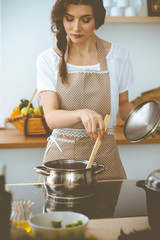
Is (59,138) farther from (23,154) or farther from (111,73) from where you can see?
(23,154)

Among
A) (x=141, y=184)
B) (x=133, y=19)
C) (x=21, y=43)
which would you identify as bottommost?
(x=141, y=184)

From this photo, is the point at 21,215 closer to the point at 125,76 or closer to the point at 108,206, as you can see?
the point at 108,206

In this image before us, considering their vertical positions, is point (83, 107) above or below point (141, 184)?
above

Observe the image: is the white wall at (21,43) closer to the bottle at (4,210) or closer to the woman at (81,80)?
the woman at (81,80)

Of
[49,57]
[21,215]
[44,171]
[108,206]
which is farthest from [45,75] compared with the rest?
[21,215]

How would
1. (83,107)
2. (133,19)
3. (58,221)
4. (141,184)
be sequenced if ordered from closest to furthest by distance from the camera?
(58,221)
(141,184)
(83,107)
(133,19)

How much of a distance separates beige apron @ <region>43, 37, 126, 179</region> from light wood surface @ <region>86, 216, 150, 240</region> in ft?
2.14

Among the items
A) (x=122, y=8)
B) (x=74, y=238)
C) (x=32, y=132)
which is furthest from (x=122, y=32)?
(x=74, y=238)

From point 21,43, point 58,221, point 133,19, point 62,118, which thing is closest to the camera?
point 58,221

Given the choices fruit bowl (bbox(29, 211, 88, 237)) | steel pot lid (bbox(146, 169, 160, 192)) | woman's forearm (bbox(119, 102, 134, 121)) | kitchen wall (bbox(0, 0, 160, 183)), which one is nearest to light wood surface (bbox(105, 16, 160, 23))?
kitchen wall (bbox(0, 0, 160, 183))

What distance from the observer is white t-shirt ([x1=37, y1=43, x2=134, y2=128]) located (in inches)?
65.0

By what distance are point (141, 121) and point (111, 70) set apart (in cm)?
→ 49

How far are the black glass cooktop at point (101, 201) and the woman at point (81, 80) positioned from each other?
319mm

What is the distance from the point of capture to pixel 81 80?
1.66 meters
